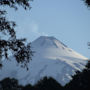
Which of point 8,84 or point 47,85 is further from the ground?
point 47,85

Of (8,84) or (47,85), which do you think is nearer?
(47,85)

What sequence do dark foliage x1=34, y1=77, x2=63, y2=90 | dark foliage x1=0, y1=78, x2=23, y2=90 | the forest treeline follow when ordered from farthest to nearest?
dark foliage x1=0, y1=78, x2=23, y2=90 < dark foliage x1=34, y1=77, x2=63, y2=90 < the forest treeline

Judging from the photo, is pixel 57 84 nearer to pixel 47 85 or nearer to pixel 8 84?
pixel 47 85

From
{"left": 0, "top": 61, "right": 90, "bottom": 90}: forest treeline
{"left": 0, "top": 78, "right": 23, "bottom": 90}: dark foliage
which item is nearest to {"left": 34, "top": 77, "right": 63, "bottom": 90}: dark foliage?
{"left": 0, "top": 61, "right": 90, "bottom": 90}: forest treeline

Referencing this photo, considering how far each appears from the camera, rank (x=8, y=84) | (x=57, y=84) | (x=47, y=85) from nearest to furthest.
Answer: (x=47, y=85), (x=57, y=84), (x=8, y=84)

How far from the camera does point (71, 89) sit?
226 ft

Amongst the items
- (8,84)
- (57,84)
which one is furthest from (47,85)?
(8,84)

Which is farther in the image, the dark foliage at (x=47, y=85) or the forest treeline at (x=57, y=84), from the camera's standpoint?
the dark foliage at (x=47, y=85)

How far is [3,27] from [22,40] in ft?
4.33

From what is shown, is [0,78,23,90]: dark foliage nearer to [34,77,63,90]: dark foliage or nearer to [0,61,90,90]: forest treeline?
[0,61,90,90]: forest treeline

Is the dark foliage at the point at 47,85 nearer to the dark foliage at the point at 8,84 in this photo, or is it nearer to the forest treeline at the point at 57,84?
Answer: the forest treeline at the point at 57,84

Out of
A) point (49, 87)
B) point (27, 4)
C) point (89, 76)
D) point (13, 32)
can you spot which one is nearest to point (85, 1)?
point (27, 4)

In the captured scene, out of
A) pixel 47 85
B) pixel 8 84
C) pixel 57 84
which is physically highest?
pixel 47 85

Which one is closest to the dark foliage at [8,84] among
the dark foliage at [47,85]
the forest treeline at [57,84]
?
the forest treeline at [57,84]
